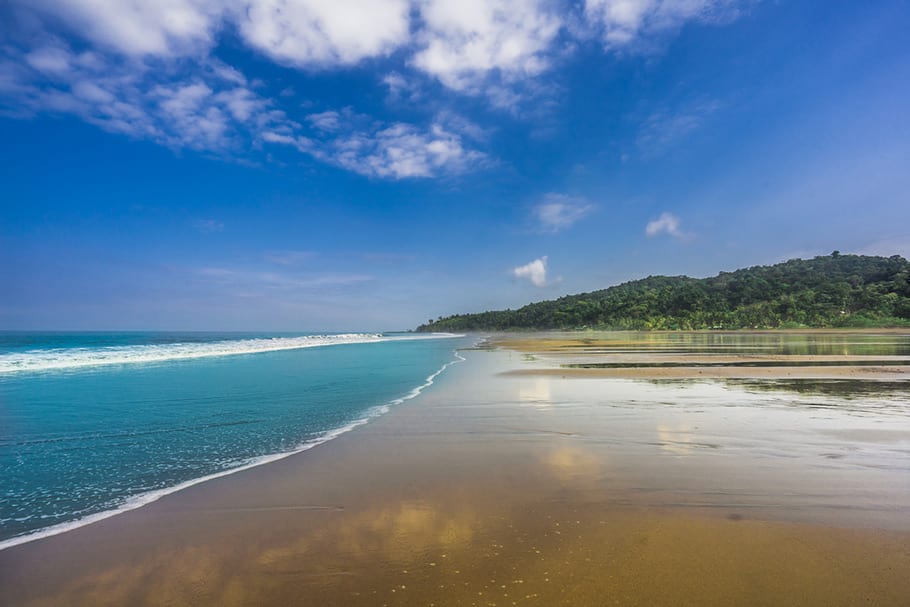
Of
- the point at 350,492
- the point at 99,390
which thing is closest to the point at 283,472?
the point at 350,492

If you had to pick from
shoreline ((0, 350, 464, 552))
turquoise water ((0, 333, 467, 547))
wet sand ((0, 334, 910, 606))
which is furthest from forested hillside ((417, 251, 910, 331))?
shoreline ((0, 350, 464, 552))

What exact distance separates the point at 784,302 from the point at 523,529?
115 meters

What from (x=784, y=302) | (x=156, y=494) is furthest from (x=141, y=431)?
(x=784, y=302)

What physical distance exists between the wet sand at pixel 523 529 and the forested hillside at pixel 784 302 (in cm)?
10010

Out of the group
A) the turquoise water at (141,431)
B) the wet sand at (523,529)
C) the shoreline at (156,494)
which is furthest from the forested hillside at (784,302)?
the shoreline at (156,494)

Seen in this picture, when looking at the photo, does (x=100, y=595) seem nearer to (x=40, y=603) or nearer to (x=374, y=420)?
(x=40, y=603)

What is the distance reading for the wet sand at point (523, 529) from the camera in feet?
11.0

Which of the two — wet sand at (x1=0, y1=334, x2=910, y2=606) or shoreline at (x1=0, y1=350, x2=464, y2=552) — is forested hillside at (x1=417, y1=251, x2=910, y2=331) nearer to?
wet sand at (x1=0, y1=334, x2=910, y2=606)

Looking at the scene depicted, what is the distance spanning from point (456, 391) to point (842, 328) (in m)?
96.7

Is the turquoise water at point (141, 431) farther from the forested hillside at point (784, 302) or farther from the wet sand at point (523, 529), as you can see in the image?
the forested hillside at point (784, 302)

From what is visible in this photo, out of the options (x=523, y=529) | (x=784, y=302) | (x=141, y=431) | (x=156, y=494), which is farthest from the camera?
(x=784, y=302)

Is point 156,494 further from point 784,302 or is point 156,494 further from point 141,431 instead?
point 784,302

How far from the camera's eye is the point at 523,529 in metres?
4.32

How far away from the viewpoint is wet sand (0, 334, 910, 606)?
132 inches
